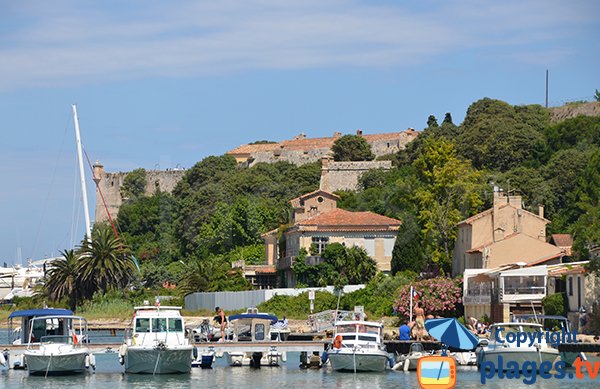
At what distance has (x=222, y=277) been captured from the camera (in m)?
91.2

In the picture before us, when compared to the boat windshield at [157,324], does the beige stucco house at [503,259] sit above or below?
above

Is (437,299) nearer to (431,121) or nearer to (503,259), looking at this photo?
(503,259)

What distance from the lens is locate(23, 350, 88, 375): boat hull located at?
48719 mm

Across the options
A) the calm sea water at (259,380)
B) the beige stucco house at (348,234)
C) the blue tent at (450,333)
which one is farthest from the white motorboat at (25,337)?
the beige stucco house at (348,234)

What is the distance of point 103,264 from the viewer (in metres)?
86.0

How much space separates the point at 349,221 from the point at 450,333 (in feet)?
133

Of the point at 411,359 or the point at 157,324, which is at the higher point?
the point at 157,324

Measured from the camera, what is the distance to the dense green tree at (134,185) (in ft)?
535

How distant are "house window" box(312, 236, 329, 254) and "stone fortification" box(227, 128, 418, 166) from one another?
194 ft

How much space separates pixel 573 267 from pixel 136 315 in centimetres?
2360

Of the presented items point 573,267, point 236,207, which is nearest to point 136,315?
point 573,267

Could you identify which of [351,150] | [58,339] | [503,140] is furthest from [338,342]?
[351,150]

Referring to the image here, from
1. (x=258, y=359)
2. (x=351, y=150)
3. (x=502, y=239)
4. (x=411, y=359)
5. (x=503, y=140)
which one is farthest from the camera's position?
(x=351, y=150)

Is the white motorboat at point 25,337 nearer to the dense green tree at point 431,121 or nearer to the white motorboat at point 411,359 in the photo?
the white motorboat at point 411,359
